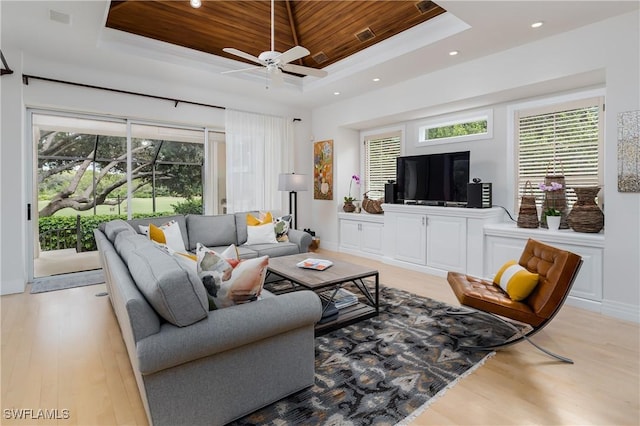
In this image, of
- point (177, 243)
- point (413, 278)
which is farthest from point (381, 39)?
point (177, 243)

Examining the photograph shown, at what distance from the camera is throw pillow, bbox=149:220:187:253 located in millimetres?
3926

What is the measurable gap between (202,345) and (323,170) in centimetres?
536

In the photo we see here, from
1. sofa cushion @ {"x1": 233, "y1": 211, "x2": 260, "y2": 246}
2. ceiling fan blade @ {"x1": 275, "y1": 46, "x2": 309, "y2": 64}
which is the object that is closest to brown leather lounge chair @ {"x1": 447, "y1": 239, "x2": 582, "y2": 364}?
ceiling fan blade @ {"x1": 275, "y1": 46, "x2": 309, "y2": 64}

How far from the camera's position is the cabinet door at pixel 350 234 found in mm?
6271

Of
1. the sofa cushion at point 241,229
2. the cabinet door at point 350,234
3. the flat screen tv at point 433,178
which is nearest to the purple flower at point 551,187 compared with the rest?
the flat screen tv at point 433,178

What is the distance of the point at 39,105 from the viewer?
4.35 meters

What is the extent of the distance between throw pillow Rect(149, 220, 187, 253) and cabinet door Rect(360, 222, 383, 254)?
3160mm

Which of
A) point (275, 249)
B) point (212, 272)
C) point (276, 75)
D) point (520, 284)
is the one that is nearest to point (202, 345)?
point (212, 272)

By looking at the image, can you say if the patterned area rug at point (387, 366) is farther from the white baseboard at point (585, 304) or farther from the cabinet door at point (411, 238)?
the cabinet door at point (411, 238)

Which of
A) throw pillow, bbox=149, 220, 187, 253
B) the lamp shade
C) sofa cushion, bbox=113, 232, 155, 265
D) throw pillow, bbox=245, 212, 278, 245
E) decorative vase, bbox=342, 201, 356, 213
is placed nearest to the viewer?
sofa cushion, bbox=113, 232, 155, 265

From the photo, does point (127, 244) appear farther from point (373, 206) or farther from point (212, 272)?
point (373, 206)

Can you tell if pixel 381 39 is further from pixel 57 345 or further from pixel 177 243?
pixel 57 345

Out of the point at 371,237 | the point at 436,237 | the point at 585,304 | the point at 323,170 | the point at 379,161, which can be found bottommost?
the point at 585,304

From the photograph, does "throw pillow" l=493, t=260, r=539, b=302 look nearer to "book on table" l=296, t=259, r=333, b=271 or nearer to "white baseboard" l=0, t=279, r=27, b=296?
"book on table" l=296, t=259, r=333, b=271
